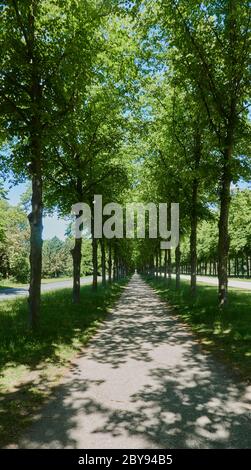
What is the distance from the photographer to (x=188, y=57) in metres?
15.3

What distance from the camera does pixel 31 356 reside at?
967 centimetres

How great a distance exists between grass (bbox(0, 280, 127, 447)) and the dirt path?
28 centimetres

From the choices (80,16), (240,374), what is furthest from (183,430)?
(80,16)

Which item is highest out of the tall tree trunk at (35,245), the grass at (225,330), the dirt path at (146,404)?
the tall tree trunk at (35,245)

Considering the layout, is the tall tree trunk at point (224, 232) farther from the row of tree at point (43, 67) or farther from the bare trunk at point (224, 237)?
the row of tree at point (43, 67)

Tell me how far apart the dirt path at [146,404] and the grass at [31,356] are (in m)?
0.28

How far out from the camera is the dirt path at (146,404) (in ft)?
17.6

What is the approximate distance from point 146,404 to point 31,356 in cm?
388

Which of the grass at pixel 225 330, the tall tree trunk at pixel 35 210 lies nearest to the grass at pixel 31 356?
the tall tree trunk at pixel 35 210

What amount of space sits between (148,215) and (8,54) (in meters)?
27.3

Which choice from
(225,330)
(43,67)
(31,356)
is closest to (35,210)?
(43,67)

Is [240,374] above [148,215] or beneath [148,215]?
beneath

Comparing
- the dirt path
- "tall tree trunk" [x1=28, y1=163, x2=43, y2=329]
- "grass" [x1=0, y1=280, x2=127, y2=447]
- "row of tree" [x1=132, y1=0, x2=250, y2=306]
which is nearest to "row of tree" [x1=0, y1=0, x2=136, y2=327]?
"tall tree trunk" [x1=28, y1=163, x2=43, y2=329]

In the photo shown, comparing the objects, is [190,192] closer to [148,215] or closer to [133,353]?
[148,215]
